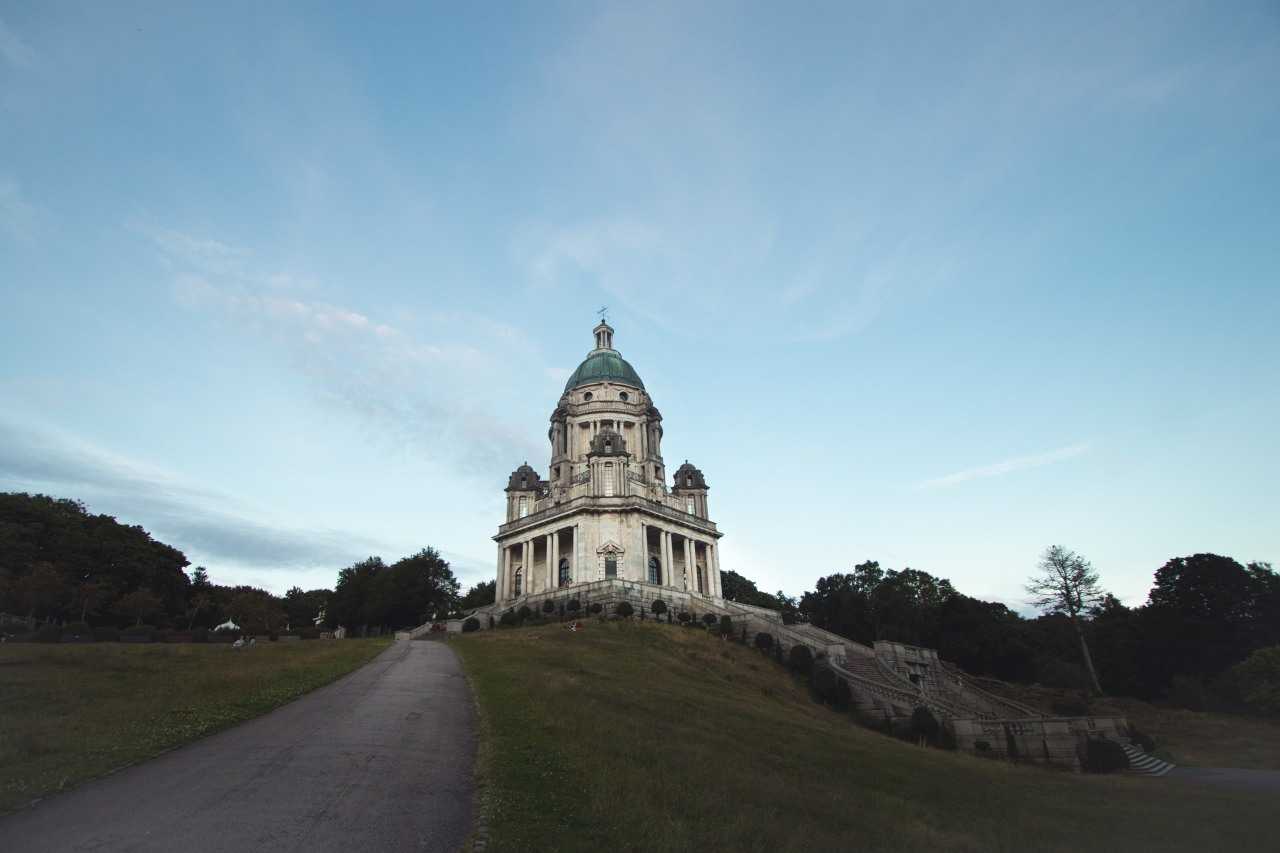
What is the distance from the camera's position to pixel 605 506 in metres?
67.4

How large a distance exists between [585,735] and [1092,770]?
2506 centimetres

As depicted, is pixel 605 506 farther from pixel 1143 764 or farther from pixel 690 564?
pixel 1143 764

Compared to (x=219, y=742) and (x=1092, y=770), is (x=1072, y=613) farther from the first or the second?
(x=219, y=742)

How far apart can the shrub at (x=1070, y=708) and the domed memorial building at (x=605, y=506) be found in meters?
29.0

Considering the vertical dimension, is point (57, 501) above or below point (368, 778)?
above

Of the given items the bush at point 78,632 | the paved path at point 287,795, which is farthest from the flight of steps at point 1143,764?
the bush at point 78,632

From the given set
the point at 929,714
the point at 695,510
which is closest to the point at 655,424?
the point at 695,510

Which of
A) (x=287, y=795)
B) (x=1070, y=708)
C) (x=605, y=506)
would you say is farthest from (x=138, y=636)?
(x=1070, y=708)

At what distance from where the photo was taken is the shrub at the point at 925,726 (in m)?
33.0

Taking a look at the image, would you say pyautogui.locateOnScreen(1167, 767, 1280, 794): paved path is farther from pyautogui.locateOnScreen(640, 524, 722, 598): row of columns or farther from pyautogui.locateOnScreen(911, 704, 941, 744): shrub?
pyautogui.locateOnScreen(640, 524, 722, 598): row of columns

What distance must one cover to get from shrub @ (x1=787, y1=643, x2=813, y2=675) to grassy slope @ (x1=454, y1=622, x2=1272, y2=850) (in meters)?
14.3

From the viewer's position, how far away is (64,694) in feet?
63.8

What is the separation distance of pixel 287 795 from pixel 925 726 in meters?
29.7

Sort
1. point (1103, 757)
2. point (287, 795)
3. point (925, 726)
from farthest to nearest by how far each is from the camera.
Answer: point (925, 726)
point (1103, 757)
point (287, 795)
